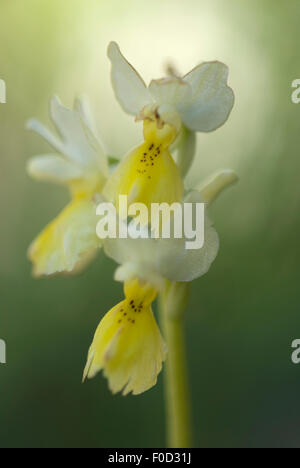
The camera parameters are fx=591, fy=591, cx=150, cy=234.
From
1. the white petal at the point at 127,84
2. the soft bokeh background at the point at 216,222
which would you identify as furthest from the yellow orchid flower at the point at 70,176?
the soft bokeh background at the point at 216,222

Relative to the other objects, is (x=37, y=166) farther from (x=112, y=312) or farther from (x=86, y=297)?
(x=86, y=297)

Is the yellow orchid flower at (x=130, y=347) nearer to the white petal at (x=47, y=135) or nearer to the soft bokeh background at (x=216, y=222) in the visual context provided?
the white petal at (x=47, y=135)

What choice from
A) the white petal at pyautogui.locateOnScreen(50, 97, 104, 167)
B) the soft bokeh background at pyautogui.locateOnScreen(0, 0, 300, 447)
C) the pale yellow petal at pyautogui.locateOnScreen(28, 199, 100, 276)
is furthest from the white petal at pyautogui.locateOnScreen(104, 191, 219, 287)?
the soft bokeh background at pyautogui.locateOnScreen(0, 0, 300, 447)

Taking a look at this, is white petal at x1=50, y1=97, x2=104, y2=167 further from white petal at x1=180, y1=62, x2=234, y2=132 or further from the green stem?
the green stem

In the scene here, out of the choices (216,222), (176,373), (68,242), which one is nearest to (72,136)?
(68,242)

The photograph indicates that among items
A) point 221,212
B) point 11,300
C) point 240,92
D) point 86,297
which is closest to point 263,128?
point 240,92

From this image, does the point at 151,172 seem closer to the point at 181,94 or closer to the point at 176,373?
the point at 181,94
